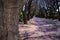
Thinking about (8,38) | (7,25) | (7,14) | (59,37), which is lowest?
(59,37)

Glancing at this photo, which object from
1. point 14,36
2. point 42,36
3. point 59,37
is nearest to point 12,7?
point 14,36

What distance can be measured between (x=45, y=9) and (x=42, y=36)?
8.13 metres

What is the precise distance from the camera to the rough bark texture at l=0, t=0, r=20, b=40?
119 inches

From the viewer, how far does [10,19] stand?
3088 mm

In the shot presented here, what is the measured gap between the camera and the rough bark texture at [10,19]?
3.03 meters

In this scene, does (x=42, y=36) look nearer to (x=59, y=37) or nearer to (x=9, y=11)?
(x=59, y=37)

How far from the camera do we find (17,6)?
312 centimetres

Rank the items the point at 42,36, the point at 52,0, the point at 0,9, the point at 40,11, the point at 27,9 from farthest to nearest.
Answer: the point at 40,11
the point at 52,0
the point at 27,9
the point at 42,36
the point at 0,9

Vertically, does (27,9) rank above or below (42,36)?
above

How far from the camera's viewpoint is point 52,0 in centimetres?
1377

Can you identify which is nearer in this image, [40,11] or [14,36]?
[14,36]

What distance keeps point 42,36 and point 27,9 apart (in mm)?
3483

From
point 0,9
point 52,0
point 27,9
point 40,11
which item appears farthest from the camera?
point 40,11

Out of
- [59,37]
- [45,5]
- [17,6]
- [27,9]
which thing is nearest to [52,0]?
[45,5]
